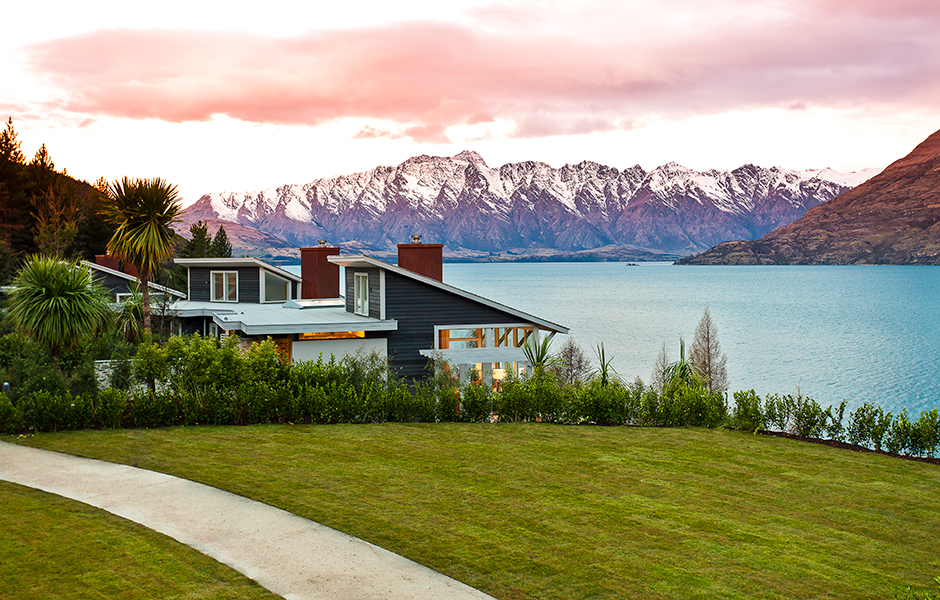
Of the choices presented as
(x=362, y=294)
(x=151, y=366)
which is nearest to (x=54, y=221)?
(x=362, y=294)

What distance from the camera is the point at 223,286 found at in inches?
1384

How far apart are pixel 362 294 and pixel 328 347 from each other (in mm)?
3060

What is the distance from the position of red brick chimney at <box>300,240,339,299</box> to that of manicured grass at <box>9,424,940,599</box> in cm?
2198

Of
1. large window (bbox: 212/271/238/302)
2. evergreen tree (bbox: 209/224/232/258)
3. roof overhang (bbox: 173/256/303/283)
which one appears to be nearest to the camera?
roof overhang (bbox: 173/256/303/283)

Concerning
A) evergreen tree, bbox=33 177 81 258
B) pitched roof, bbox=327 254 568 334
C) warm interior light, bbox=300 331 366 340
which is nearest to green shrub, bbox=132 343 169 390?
warm interior light, bbox=300 331 366 340

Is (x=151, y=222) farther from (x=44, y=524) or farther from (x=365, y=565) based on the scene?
(x=365, y=565)

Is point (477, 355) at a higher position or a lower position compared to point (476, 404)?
higher

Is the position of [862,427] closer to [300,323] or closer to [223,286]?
[300,323]

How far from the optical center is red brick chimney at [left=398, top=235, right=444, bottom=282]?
85.3 ft

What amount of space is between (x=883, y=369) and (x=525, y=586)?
59.3 m

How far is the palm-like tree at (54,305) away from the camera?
15273mm

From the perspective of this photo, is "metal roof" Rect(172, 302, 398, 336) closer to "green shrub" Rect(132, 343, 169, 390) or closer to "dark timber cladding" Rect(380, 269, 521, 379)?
"dark timber cladding" Rect(380, 269, 521, 379)

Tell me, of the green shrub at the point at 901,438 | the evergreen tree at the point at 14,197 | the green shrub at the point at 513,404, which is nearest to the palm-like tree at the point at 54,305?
the green shrub at the point at 513,404

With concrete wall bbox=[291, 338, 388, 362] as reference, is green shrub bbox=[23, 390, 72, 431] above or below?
below
